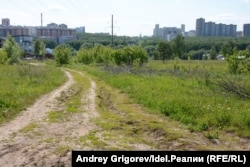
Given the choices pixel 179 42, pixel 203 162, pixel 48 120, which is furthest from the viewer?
pixel 179 42

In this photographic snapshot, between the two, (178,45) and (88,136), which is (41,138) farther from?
(178,45)

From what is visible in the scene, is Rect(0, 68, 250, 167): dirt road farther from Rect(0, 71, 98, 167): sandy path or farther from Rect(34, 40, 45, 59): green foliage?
Rect(34, 40, 45, 59): green foliage

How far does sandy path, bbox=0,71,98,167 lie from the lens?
796 centimetres

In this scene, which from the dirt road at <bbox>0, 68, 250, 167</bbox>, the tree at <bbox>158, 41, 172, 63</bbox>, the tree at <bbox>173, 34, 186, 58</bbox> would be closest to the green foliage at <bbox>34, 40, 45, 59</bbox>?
the tree at <bbox>158, 41, 172, 63</bbox>

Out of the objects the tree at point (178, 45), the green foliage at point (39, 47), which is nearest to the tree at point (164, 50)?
the tree at point (178, 45)

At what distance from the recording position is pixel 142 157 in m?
7.10

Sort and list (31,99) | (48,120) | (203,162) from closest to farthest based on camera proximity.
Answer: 1. (203,162)
2. (48,120)
3. (31,99)

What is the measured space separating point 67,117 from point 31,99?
5.71 meters

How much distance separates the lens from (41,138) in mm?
10000

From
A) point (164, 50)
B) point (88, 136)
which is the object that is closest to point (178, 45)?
point (164, 50)

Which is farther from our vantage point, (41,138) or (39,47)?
(39,47)

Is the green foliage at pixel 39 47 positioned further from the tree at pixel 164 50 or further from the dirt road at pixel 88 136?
the dirt road at pixel 88 136

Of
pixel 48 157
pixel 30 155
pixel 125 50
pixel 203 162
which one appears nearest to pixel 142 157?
pixel 203 162

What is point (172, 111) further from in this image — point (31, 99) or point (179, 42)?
point (179, 42)
